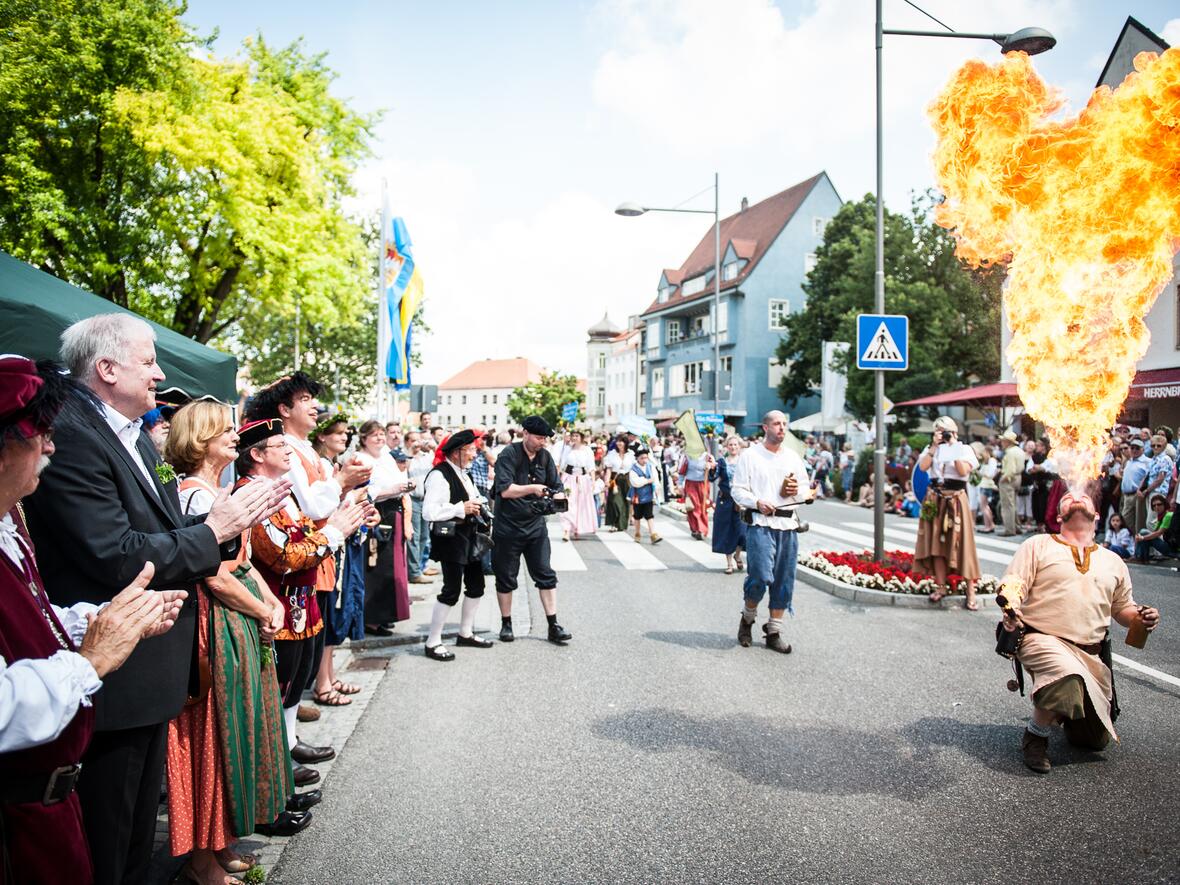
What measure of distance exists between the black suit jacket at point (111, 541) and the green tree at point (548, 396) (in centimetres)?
9526

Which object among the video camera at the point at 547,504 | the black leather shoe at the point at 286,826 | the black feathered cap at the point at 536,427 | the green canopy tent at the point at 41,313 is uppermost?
the green canopy tent at the point at 41,313

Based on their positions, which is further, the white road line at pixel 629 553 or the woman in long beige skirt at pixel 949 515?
the white road line at pixel 629 553

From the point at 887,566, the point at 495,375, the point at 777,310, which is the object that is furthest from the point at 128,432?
the point at 495,375

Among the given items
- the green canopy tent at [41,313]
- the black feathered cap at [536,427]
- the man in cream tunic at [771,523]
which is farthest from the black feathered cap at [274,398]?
the man in cream tunic at [771,523]

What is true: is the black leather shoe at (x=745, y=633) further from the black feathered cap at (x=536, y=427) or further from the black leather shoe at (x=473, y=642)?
the black feathered cap at (x=536, y=427)

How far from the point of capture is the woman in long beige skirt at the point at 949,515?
921 centimetres

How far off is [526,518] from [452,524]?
2.76 ft

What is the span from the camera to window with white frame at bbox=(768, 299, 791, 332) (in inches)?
2071

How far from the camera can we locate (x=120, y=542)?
2424 mm

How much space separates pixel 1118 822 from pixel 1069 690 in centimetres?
85

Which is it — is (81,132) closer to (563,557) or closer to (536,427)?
(563,557)

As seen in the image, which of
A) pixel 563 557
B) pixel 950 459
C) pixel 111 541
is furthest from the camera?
pixel 563 557

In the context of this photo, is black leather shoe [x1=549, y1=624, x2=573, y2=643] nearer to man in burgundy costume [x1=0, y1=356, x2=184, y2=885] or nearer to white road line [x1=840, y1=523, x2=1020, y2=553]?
man in burgundy costume [x1=0, y1=356, x2=184, y2=885]

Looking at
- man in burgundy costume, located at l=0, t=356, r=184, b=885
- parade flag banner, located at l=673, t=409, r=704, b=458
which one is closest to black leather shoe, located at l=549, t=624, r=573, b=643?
man in burgundy costume, located at l=0, t=356, r=184, b=885
